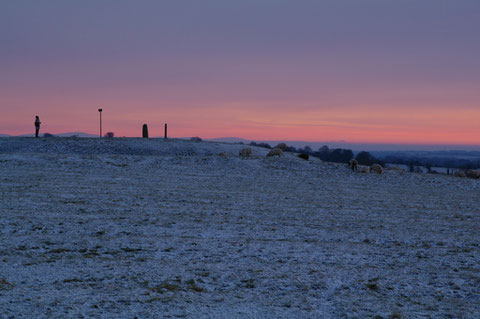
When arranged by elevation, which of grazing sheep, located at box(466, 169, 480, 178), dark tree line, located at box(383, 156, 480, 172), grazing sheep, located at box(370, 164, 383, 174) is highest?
grazing sheep, located at box(370, 164, 383, 174)

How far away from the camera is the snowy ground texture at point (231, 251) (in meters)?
4.75

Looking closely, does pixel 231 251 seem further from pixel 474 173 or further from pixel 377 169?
pixel 474 173

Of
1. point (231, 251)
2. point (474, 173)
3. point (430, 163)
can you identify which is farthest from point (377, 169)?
point (430, 163)

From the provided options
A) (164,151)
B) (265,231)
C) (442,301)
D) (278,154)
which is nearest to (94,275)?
(265,231)

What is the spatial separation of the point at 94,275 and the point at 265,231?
3807 millimetres

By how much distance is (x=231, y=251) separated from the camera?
689 centimetres

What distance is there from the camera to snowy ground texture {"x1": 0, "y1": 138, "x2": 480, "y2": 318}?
475cm

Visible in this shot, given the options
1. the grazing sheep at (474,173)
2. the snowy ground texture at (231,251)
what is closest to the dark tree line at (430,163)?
the grazing sheep at (474,173)

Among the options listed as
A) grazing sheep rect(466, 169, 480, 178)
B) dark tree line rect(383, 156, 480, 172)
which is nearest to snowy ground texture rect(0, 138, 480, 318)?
grazing sheep rect(466, 169, 480, 178)

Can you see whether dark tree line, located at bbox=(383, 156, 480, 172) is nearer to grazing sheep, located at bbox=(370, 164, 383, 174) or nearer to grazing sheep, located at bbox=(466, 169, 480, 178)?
grazing sheep, located at bbox=(466, 169, 480, 178)

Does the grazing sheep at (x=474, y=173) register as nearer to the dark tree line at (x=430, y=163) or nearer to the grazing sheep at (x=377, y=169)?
the grazing sheep at (x=377, y=169)

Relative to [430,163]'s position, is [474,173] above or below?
above

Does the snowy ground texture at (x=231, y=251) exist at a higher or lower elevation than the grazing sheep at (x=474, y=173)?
lower

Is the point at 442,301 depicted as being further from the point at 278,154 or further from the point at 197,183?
the point at 278,154
